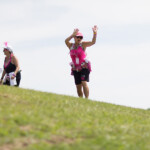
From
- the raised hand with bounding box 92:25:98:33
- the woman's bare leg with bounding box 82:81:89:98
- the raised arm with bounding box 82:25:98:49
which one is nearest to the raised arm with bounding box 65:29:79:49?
the raised arm with bounding box 82:25:98:49

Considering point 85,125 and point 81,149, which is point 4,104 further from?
point 81,149

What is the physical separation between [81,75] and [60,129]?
8.74 m

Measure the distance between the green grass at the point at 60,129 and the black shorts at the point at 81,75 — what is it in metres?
5.34

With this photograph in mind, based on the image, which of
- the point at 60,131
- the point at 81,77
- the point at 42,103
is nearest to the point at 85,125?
the point at 60,131

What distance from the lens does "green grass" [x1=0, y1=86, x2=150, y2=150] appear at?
7967 millimetres

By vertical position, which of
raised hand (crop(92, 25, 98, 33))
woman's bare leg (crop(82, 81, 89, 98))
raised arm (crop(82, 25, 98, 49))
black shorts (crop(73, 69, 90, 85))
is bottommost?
woman's bare leg (crop(82, 81, 89, 98))

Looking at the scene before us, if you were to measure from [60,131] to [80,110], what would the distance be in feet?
11.9

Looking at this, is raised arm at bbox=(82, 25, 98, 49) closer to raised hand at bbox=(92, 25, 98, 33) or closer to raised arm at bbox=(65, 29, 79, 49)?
raised hand at bbox=(92, 25, 98, 33)

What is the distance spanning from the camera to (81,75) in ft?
57.9

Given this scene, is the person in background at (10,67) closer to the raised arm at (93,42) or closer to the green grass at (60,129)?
the raised arm at (93,42)

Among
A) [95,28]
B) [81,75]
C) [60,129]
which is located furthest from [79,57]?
[60,129]

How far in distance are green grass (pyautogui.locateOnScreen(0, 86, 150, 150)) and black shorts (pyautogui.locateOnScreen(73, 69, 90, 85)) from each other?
5345 millimetres

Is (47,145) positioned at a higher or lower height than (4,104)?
lower

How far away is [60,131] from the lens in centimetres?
886
